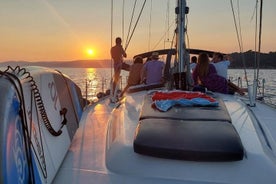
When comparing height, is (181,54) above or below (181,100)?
above

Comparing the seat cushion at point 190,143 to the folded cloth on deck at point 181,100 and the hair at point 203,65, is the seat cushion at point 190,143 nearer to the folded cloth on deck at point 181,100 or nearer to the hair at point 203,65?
the folded cloth on deck at point 181,100

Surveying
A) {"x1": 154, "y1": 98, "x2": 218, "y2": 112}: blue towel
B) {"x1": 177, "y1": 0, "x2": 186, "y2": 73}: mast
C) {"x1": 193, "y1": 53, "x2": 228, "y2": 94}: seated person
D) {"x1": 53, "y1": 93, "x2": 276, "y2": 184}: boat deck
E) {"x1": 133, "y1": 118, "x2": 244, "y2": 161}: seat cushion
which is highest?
{"x1": 177, "y1": 0, "x2": 186, "y2": 73}: mast

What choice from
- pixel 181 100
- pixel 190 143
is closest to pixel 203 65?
pixel 181 100

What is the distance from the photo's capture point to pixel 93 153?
11.3 ft

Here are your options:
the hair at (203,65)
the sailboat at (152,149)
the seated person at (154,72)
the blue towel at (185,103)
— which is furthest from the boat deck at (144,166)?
the seated person at (154,72)

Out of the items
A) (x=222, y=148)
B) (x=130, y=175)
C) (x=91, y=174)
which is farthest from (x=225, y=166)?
(x=91, y=174)

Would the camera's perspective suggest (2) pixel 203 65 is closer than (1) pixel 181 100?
No

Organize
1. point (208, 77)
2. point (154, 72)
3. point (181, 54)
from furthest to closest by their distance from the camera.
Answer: point (154, 72) → point (208, 77) → point (181, 54)

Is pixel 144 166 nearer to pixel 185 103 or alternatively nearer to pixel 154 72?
pixel 185 103

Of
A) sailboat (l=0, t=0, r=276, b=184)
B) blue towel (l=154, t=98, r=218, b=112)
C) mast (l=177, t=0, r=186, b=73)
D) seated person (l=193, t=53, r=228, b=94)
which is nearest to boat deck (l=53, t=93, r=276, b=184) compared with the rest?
sailboat (l=0, t=0, r=276, b=184)

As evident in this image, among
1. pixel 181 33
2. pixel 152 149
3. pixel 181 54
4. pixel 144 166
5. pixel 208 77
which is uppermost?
pixel 181 33

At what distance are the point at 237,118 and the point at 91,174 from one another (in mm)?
1855

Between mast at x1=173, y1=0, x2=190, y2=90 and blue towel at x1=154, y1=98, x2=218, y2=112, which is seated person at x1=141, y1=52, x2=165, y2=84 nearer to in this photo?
mast at x1=173, y1=0, x2=190, y2=90

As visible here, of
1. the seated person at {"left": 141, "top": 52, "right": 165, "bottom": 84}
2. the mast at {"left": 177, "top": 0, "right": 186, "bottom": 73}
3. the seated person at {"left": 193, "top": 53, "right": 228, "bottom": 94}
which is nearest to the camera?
the mast at {"left": 177, "top": 0, "right": 186, "bottom": 73}
